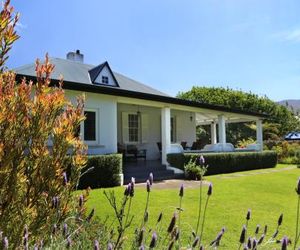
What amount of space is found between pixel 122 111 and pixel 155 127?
295cm

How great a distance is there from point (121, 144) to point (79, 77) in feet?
15.2

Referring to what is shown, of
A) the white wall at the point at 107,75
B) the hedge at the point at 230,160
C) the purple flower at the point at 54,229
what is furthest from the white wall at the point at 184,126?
the purple flower at the point at 54,229

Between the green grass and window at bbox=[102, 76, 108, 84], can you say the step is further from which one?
window at bbox=[102, 76, 108, 84]

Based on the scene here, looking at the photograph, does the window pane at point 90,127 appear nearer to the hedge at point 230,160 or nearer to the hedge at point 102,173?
the hedge at point 102,173

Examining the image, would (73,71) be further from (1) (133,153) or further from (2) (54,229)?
(2) (54,229)

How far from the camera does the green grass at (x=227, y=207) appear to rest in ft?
25.0

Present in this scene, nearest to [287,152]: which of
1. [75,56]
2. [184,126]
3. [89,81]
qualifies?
[184,126]

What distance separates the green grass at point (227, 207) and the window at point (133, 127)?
7.79 m

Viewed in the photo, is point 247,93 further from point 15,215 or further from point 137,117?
point 15,215

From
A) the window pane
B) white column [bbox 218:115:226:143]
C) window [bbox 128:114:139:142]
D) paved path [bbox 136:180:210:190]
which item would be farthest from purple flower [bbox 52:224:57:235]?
white column [bbox 218:115:226:143]

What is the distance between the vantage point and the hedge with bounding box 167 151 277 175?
17422mm

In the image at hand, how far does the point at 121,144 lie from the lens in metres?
20.2

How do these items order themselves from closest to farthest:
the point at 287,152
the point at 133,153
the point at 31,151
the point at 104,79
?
the point at 31,151 → the point at 104,79 → the point at 133,153 → the point at 287,152

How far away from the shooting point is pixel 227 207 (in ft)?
33.0
